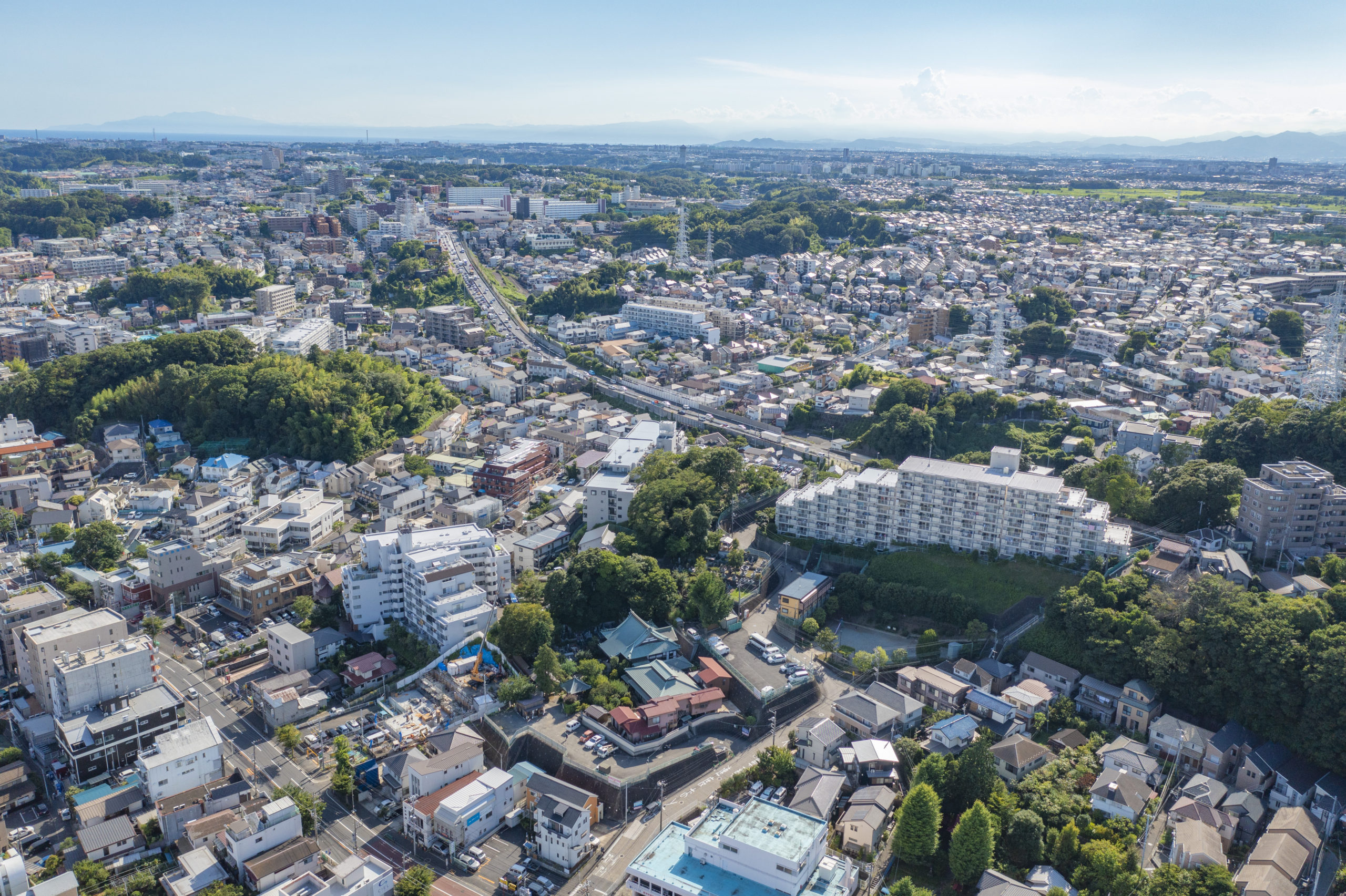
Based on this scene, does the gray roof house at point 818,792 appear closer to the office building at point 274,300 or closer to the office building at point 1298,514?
the office building at point 1298,514

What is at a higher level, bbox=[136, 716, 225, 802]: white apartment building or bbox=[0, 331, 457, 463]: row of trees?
bbox=[0, 331, 457, 463]: row of trees

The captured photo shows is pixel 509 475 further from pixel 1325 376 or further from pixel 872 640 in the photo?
pixel 1325 376

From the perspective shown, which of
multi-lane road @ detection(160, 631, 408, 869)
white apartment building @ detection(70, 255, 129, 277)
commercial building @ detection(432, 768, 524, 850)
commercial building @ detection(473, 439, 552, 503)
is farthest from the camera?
white apartment building @ detection(70, 255, 129, 277)

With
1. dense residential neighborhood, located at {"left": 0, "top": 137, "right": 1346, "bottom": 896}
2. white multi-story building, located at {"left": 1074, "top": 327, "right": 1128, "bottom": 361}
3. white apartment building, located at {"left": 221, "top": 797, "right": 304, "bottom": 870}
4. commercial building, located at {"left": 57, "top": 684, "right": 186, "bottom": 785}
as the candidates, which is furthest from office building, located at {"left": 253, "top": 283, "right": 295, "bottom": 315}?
white multi-story building, located at {"left": 1074, "top": 327, "right": 1128, "bottom": 361}

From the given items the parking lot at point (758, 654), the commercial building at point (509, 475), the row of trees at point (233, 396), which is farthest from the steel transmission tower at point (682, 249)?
the parking lot at point (758, 654)

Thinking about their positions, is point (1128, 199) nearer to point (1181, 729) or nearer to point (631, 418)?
point (631, 418)

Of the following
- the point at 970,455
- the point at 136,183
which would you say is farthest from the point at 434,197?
the point at 970,455

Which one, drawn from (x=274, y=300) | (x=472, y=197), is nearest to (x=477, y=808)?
(x=274, y=300)

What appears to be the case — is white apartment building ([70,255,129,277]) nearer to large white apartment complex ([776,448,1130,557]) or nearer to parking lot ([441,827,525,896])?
large white apartment complex ([776,448,1130,557])
